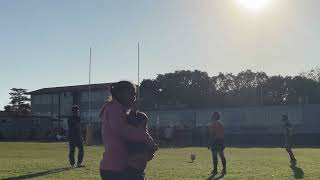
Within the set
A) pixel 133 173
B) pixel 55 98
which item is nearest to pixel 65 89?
pixel 55 98

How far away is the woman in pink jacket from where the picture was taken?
18.1 feet

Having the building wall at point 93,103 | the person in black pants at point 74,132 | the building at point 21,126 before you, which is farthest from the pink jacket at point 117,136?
the building wall at point 93,103

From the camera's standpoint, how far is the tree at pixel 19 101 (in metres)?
108

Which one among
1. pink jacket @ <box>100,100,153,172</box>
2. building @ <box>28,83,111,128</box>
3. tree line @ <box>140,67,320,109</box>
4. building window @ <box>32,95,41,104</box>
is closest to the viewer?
pink jacket @ <box>100,100,153,172</box>

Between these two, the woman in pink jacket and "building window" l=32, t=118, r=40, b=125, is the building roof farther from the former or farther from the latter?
the woman in pink jacket

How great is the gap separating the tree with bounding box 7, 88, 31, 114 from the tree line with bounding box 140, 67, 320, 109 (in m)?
23.2

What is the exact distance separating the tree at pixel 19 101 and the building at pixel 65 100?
9.11 m

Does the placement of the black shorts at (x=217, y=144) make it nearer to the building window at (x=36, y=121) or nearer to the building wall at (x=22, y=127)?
the building wall at (x=22, y=127)

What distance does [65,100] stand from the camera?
307 feet

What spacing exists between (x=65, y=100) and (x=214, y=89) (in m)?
30.3

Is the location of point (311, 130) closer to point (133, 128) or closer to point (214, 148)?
point (214, 148)

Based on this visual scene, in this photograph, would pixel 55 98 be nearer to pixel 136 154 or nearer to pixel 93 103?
pixel 93 103

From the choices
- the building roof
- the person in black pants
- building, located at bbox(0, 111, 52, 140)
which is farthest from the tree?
the person in black pants

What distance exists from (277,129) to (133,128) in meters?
52.9
